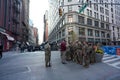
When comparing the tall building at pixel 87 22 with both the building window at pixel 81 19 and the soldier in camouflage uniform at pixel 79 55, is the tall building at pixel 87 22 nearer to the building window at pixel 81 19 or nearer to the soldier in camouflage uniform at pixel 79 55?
the building window at pixel 81 19

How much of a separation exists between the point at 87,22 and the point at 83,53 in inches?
1684

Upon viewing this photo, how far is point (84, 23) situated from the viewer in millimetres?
50656

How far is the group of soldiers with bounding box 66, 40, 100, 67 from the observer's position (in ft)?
34.9

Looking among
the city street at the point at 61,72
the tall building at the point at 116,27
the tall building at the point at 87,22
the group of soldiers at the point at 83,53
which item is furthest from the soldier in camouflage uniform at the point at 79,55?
the tall building at the point at 116,27

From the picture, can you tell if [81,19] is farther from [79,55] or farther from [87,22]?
[79,55]

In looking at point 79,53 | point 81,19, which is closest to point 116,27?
point 81,19

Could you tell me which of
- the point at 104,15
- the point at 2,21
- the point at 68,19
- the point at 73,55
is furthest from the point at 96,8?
the point at 73,55

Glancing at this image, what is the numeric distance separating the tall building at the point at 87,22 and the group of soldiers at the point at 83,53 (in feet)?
83.1

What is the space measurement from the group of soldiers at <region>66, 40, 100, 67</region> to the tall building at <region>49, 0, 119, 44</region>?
25334 mm

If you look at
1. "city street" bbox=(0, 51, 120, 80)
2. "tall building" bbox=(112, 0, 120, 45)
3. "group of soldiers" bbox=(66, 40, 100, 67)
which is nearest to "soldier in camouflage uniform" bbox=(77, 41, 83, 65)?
"group of soldiers" bbox=(66, 40, 100, 67)

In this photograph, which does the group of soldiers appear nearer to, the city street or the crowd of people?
the crowd of people

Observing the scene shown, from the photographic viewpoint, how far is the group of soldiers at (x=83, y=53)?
10630 millimetres

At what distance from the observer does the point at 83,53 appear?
10.8 metres

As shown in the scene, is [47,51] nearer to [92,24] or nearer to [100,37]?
[92,24]
